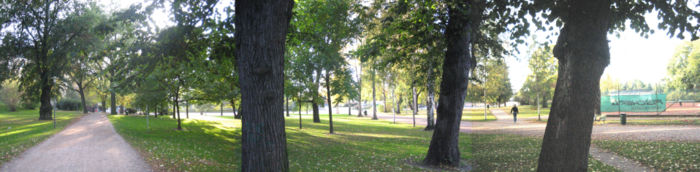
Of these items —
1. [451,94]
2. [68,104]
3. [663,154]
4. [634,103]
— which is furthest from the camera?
[68,104]

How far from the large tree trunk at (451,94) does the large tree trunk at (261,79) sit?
Result: 6162 millimetres

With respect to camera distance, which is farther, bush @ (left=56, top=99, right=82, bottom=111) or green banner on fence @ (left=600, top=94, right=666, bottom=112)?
bush @ (left=56, top=99, right=82, bottom=111)

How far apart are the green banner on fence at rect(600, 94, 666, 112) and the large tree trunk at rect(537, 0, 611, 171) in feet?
110

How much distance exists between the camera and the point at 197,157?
35.5 ft

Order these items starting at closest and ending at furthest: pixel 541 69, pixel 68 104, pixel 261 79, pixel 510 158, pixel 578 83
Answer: pixel 261 79
pixel 578 83
pixel 510 158
pixel 541 69
pixel 68 104

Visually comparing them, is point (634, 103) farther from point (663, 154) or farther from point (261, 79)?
point (261, 79)

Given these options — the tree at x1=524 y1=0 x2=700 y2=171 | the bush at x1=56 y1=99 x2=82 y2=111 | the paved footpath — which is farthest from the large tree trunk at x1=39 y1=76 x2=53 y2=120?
the tree at x1=524 y1=0 x2=700 y2=171

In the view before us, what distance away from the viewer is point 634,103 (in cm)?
3416

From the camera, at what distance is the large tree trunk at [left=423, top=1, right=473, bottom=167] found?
972cm

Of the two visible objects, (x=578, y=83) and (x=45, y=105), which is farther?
(x=45, y=105)

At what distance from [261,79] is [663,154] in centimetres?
1165

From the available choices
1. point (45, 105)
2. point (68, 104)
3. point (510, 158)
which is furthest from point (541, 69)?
point (68, 104)

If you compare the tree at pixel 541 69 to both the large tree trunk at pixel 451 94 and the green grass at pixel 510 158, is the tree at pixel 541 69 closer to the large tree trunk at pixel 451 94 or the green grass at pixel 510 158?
the green grass at pixel 510 158

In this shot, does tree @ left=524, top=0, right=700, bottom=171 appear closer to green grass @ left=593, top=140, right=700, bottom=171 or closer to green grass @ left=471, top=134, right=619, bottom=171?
green grass @ left=471, top=134, right=619, bottom=171
